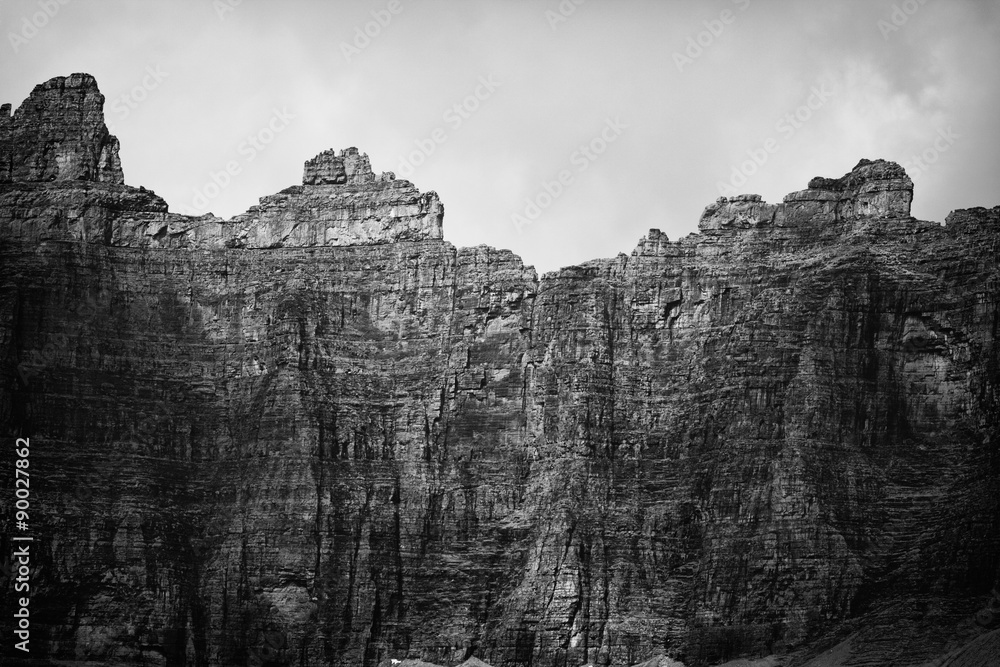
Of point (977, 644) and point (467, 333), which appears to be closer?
point (977, 644)

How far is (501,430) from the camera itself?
194750 mm

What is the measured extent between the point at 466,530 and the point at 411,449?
574 centimetres

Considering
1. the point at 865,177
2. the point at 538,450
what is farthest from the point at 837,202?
the point at 538,450

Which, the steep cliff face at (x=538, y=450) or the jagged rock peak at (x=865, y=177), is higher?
the jagged rock peak at (x=865, y=177)

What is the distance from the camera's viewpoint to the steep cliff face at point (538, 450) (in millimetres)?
187250

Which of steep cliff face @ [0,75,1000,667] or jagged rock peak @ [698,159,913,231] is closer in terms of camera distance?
steep cliff face @ [0,75,1000,667]

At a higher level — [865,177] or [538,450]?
[865,177]

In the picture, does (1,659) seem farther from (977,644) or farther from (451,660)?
(977,644)

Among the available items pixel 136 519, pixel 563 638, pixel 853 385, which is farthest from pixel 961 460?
pixel 136 519

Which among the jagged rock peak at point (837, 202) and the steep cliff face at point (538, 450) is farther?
the jagged rock peak at point (837, 202)

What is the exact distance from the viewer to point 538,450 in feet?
634

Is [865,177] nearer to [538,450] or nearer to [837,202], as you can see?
[837,202]

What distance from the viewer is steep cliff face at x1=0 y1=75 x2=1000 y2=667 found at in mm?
187250

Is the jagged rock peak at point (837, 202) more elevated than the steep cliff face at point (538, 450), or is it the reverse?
the jagged rock peak at point (837, 202)
